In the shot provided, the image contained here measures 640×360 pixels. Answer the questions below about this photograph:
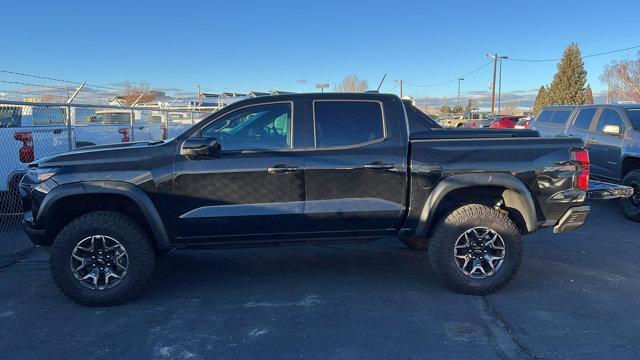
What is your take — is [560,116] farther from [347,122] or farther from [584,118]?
[347,122]

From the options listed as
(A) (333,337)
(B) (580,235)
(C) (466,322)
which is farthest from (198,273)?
(B) (580,235)

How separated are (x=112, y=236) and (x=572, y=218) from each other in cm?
429

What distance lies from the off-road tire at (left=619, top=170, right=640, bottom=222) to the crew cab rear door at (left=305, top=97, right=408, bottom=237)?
5171mm

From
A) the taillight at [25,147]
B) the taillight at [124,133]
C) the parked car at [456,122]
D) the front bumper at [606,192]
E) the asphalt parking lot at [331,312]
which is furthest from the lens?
the parked car at [456,122]

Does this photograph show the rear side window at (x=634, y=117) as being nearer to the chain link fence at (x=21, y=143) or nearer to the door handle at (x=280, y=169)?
the door handle at (x=280, y=169)

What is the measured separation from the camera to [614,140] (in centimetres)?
858

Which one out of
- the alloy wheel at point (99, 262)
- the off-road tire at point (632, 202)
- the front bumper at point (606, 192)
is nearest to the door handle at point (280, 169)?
the alloy wheel at point (99, 262)

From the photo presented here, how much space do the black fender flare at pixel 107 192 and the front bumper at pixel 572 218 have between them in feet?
12.5

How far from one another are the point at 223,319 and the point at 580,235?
5284 millimetres

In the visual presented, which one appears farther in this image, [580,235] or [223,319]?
[580,235]

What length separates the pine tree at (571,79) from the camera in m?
45.2

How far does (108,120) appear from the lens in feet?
43.1

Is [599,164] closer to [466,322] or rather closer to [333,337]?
[466,322]

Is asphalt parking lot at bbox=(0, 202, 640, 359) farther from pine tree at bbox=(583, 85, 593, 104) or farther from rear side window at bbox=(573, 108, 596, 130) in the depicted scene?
pine tree at bbox=(583, 85, 593, 104)
